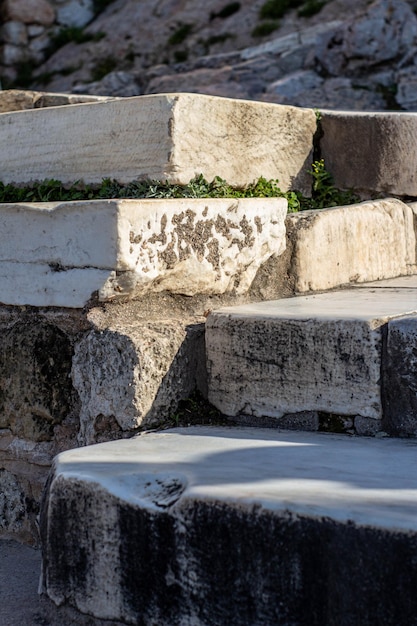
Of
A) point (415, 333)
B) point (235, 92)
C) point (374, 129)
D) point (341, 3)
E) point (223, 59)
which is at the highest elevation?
point (341, 3)

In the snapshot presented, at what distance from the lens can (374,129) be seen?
3.88m

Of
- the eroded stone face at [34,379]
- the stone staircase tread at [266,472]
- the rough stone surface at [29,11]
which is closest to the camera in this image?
the stone staircase tread at [266,472]

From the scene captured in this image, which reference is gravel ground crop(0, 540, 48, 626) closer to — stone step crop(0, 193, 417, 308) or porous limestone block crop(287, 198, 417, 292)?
stone step crop(0, 193, 417, 308)

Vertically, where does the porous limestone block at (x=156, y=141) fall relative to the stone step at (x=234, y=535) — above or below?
above

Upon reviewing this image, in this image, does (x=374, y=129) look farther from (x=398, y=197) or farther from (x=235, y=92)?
(x=235, y=92)

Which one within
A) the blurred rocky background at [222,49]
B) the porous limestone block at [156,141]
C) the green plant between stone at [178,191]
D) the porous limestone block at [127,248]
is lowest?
the porous limestone block at [127,248]

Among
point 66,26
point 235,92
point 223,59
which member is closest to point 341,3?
point 223,59

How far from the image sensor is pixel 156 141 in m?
3.05

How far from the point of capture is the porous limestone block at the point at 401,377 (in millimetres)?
2420

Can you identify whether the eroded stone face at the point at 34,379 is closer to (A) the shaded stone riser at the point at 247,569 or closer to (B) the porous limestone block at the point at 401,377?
(A) the shaded stone riser at the point at 247,569

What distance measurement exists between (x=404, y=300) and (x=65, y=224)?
3.73 ft

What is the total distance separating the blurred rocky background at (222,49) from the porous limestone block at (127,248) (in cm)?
1256

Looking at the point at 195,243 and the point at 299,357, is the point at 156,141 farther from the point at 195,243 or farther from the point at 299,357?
the point at 299,357

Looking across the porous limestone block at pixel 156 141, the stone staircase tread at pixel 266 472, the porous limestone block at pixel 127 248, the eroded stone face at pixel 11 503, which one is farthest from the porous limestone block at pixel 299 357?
the eroded stone face at pixel 11 503
